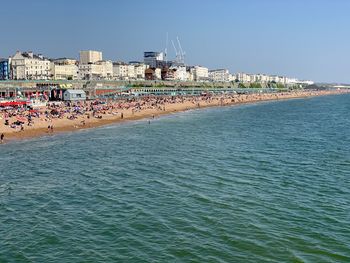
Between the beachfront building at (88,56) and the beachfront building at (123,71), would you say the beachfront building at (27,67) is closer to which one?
the beachfront building at (123,71)

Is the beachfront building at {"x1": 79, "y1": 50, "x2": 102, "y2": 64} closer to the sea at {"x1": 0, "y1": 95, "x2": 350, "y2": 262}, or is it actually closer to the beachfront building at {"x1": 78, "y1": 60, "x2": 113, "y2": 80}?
the beachfront building at {"x1": 78, "y1": 60, "x2": 113, "y2": 80}

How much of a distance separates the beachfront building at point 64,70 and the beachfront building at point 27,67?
2.84 metres

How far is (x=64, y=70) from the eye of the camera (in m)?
137

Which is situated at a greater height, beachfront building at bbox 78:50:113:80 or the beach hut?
beachfront building at bbox 78:50:113:80

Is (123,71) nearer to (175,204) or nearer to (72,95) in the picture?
(72,95)

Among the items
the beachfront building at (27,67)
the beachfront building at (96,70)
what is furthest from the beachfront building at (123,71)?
the beachfront building at (27,67)

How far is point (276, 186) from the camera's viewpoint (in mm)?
20625

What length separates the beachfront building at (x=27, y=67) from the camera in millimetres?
124000

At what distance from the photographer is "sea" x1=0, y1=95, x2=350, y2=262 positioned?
13.4 metres

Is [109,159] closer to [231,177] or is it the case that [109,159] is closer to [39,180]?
[39,180]

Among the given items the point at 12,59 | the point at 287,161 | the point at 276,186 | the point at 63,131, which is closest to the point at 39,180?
the point at 276,186

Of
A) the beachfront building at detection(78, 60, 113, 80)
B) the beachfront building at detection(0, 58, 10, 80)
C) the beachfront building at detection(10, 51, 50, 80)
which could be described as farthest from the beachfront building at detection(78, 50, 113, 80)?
the beachfront building at detection(0, 58, 10, 80)

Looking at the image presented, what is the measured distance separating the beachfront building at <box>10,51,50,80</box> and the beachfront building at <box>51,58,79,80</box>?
2.84m

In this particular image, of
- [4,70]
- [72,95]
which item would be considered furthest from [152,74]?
[72,95]
